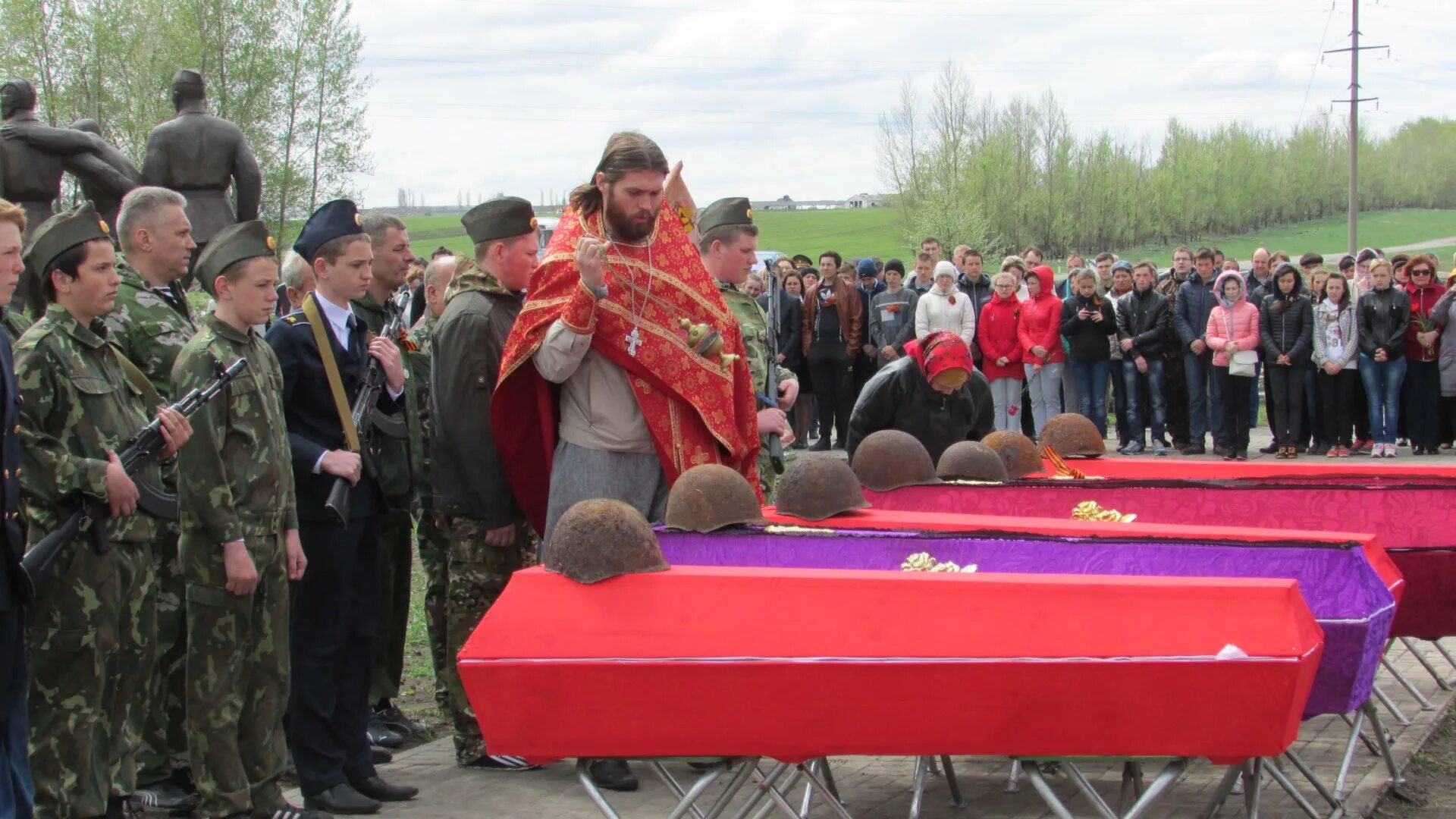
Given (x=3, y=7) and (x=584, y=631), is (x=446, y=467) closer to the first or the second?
(x=584, y=631)

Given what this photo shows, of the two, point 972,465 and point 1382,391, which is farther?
point 1382,391

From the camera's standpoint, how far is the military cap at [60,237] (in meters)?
4.68

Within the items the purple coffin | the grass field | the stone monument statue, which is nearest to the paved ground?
the purple coffin

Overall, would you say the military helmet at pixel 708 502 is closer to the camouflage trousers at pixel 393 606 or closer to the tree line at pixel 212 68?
the camouflage trousers at pixel 393 606

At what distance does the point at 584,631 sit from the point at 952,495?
2.86m

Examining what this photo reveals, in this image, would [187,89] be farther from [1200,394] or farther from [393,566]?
[1200,394]

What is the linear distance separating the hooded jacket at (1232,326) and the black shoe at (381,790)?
11964mm

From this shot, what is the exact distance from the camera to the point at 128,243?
17.7 ft

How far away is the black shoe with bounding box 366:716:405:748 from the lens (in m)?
6.44

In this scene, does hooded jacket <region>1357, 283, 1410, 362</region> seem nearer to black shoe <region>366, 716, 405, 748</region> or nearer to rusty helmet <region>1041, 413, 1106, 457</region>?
rusty helmet <region>1041, 413, 1106, 457</region>

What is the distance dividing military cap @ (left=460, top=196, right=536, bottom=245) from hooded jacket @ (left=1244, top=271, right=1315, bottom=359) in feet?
37.3

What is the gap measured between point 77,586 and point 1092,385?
1323 centimetres

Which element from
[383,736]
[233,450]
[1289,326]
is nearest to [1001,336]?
[1289,326]

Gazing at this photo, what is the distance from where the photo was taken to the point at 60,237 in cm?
467
